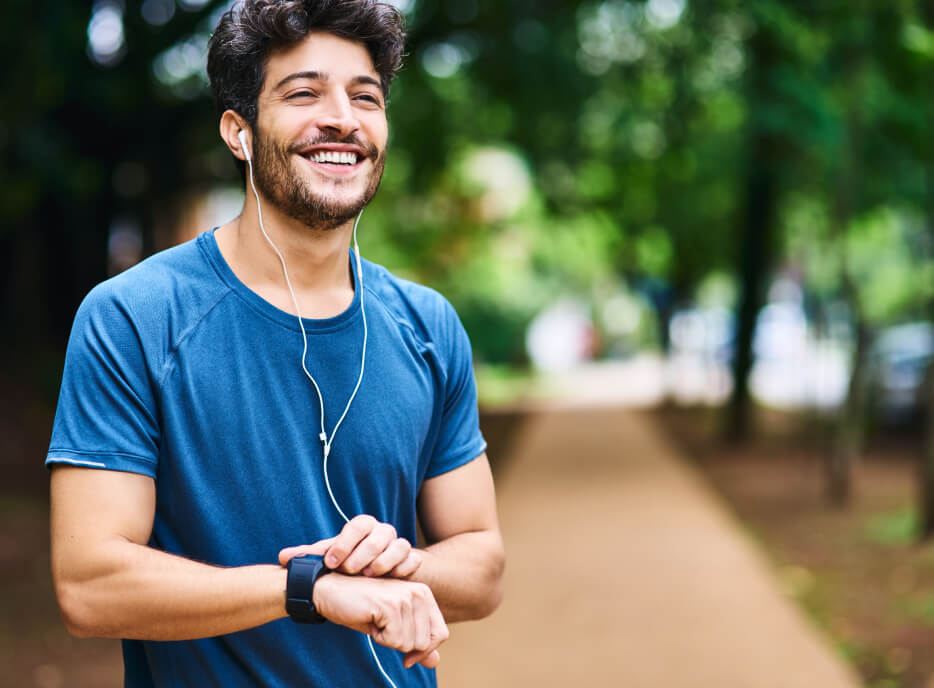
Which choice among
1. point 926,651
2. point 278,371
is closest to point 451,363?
point 278,371

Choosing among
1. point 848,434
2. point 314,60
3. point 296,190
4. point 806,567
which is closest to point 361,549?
point 296,190

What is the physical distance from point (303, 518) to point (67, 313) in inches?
500

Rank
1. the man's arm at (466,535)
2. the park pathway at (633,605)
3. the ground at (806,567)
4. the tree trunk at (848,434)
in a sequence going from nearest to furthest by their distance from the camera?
1. the man's arm at (466,535)
2. the park pathway at (633,605)
3. the ground at (806,567)
4. the tree trunk at (848,434)

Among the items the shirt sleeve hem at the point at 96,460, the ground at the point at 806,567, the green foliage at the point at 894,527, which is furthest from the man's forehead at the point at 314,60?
the green foliage at the point at 894,527

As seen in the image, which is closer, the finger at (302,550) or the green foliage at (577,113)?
the finger at (302,550)

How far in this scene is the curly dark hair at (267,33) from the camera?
1.93 m

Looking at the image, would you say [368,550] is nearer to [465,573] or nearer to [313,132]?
[465,573]

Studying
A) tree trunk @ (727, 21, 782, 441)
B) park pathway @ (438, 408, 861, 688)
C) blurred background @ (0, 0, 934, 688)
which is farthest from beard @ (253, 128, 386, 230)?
tree trunk @ (727, 21, 782, 441)

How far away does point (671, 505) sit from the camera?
11406 mm

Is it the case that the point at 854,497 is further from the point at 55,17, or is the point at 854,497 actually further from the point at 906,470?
the point at 55,17

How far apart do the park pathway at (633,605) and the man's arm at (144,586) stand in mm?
4048

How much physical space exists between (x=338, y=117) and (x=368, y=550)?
0.78 meters

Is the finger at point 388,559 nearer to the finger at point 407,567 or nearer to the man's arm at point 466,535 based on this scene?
the finger at point 407,567

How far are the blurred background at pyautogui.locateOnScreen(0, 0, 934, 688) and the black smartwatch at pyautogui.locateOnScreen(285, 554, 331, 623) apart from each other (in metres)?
4.59
